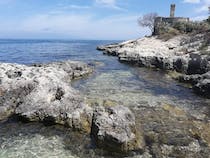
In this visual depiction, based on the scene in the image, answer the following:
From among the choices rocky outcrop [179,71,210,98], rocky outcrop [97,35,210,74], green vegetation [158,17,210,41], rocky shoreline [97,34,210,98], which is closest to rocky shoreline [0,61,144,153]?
rocky outcrop [179,71,210,98]

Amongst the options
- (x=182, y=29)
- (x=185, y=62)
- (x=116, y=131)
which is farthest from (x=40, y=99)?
(x=182, y=29)

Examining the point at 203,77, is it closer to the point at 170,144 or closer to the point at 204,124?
the point at 204,124

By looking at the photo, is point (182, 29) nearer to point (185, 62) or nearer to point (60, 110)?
point (185, 62)

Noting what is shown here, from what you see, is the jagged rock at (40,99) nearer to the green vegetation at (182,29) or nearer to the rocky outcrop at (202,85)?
the rocky outcrop at (202,85)

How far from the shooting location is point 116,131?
15672mm

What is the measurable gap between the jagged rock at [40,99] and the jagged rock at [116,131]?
1.49 m

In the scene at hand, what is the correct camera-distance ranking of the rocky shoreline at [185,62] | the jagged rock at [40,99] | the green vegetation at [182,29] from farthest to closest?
the green vegetation at [182,29], the rocky shoreline at [185,62], the jagged rock at [40,99]

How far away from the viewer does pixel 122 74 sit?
1553 inches

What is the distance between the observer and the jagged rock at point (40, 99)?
18359 mm

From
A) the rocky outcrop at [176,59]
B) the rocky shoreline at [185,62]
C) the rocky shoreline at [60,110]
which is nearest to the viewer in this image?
the rocky shoreline at [60,110]

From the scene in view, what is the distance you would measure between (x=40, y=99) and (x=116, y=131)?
23.2 feet

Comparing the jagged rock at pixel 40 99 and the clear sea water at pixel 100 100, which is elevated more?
the jagged rock at pixel 40 99

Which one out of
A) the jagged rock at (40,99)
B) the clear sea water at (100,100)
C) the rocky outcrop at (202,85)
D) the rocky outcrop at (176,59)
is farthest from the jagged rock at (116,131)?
the rocky outcrop at (176,59)

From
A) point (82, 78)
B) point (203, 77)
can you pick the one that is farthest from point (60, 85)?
point (203, 77)
